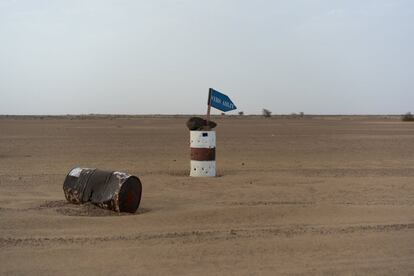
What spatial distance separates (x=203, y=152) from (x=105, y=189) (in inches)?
185

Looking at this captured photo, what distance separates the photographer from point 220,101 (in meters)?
14.5

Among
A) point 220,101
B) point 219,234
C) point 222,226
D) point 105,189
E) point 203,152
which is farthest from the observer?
point 220,101

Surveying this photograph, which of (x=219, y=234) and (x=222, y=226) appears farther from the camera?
(x=222, y=226)

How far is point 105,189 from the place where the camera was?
8.90 m

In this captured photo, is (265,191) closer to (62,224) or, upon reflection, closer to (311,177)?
(311,177)

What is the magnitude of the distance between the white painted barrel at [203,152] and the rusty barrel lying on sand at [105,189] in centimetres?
420

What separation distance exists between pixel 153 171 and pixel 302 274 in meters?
9.66

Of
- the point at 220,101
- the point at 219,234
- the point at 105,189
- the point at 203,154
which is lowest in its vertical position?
the point at 219,234

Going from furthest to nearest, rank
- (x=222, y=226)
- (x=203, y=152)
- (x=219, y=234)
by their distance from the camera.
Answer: (x=203, y=152), (x=222, y=226), (x=219, y=234)

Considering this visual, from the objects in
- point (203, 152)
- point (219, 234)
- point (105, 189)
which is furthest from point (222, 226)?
point (203, 152)

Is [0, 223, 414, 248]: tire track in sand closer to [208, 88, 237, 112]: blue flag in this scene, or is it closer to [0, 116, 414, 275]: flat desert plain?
[0, 116, 414, 275]: flat desert plain

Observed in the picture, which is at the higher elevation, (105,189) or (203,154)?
(203,154)

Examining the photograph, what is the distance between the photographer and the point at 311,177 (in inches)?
544

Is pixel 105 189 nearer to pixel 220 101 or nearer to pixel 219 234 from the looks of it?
pixel 219 234
